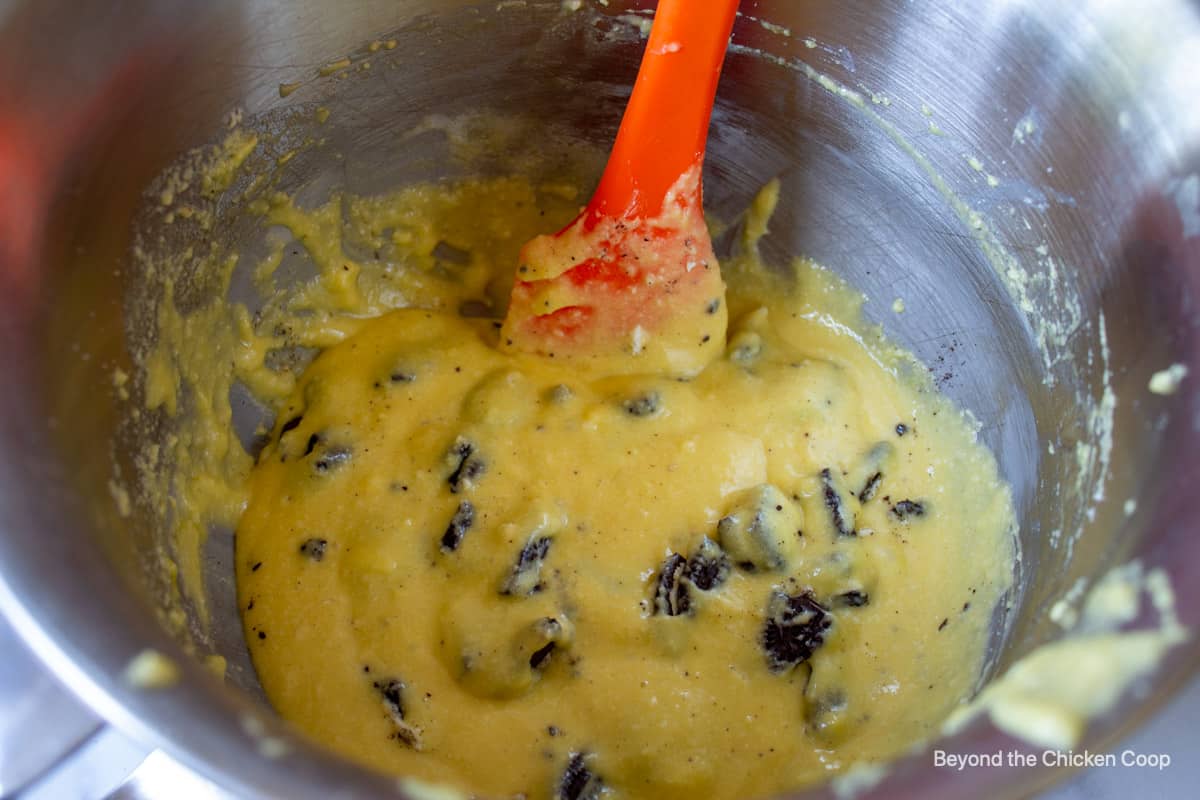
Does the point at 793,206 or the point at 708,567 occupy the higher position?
the point at 793,206

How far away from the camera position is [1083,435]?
3.73 ft

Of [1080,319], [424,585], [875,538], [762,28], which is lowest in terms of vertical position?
[875,538]

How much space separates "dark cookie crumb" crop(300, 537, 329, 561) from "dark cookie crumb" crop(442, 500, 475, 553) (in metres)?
0.15

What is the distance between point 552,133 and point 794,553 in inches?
27.3

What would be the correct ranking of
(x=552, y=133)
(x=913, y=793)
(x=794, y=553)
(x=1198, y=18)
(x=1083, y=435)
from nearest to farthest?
(x=913, y=793) < (x=1198, y=18) < (x=1083, y=435) < (x=794, y=553) < (x=552, y=133)

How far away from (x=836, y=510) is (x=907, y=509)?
0.11 m

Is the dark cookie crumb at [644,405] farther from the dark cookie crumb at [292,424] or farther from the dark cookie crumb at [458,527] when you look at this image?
the dark cookie crumb at [292,424]

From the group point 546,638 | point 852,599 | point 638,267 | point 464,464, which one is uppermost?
point 638,267

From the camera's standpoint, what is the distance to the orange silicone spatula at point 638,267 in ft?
4.23

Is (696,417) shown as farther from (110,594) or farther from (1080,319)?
(110,594)

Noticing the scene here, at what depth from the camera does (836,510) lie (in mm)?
1310

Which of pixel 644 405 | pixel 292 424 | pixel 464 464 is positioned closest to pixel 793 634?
pixel 644 405

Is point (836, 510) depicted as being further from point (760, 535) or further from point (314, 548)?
point (314, 548)

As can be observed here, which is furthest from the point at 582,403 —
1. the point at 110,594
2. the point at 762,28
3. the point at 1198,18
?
the point at 1198,18
